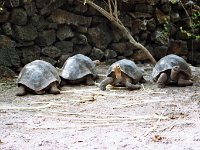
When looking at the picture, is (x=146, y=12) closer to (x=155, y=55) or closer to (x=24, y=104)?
(x=155, y=55)

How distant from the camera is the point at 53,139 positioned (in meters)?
3.63

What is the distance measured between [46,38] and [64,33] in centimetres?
43

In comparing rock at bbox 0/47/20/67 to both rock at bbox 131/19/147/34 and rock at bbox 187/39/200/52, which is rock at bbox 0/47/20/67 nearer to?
rock at bbox 131/19/147/34

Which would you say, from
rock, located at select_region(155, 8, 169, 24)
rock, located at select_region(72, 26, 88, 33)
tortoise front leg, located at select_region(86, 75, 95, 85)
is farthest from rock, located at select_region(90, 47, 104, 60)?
tortoise front leg, located at select_region(86, 75, 95, 85)

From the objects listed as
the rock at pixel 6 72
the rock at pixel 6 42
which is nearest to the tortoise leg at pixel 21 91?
the rock at pixel 6 72

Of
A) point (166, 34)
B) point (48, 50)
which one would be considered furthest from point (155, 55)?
point (48, 50)

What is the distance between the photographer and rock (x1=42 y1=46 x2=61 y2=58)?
8448 mm

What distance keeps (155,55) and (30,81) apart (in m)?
4.57

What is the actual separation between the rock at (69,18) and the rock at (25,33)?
1.72ft

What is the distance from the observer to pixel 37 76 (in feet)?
19.8

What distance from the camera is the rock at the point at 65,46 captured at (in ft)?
28.4

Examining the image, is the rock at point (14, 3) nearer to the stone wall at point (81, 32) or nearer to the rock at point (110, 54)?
the stone wall at point (81, 32)

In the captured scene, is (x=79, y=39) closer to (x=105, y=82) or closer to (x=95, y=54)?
(x=95, y=54)

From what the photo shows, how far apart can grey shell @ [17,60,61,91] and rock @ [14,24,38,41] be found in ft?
6.13
